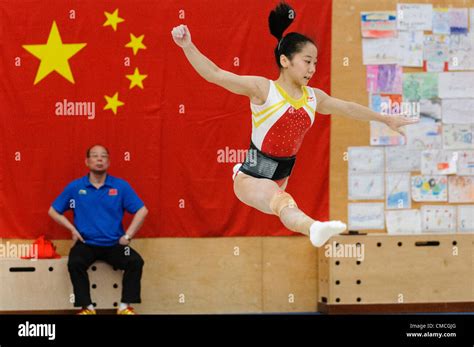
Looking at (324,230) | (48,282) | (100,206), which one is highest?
(100,206)

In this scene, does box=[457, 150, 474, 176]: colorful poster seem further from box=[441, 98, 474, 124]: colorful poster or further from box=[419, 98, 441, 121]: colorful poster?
box=[419, 98, 441, 121]: colorful poster

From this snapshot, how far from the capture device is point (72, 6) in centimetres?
852

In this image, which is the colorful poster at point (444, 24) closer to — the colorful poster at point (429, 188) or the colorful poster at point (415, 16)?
the colorful poster at point (415, 16)

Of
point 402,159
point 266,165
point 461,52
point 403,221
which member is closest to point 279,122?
point 266,165

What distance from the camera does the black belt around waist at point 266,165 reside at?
5.06 meters

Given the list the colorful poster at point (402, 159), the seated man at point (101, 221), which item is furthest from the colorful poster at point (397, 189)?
the seated man at point (101, 221)

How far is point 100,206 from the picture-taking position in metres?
8.15

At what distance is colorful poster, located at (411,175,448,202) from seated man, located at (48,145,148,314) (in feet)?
8.77

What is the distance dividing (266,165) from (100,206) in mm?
3408

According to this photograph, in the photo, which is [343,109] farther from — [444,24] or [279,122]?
[444,24]

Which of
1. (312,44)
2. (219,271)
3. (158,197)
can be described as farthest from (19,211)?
(312,44)
